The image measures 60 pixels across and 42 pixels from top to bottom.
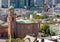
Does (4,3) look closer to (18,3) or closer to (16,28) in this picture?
(18,3)

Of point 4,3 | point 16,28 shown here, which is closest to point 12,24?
point 16,28

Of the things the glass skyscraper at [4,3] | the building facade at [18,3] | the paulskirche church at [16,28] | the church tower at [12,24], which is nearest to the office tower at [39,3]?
Answer: the building facade at [18,3]

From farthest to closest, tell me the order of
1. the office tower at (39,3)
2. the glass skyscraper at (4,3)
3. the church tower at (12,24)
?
the office tower at (39,3), the glass skyscraper at (4,3), the church tower at (12,24)

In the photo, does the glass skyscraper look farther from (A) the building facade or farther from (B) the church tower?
(B) the church tower

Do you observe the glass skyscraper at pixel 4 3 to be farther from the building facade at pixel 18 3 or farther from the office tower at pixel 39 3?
the office tower at pixel 39 3

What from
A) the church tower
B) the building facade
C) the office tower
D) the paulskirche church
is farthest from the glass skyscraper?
the church tower

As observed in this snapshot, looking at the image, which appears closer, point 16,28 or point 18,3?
point 16,28

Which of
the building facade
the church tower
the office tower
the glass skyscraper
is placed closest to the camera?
the church tower

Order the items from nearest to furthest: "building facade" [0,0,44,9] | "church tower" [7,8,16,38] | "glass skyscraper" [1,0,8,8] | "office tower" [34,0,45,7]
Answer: "church tower" [7,8,16,38], "building facade" [0,0,44,9], "glass skyscraper" [1,0,8,8], "office tower" [34,0,45,7]

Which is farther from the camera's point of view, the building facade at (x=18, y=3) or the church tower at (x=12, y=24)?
the building facade at (x=18, y=3)

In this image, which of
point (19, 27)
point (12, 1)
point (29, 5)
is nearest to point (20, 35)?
point (19, 27)
